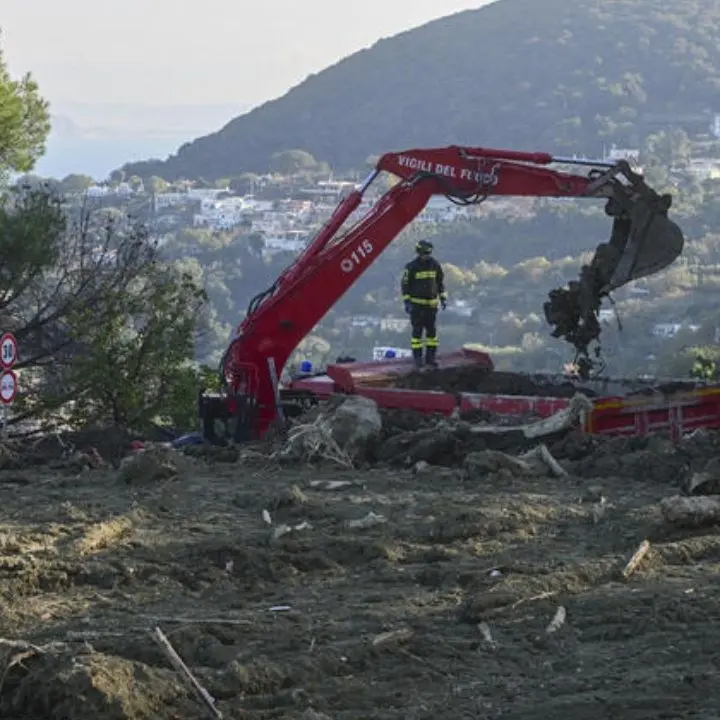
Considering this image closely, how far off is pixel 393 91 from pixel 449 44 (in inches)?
575

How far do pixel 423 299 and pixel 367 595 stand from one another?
404 inches

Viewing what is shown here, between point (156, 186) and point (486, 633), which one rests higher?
point (156, 186)

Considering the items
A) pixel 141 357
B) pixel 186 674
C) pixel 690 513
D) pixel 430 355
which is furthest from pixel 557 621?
pixel 141 357

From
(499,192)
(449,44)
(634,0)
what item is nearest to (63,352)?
(499,192)

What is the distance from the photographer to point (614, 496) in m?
12.3

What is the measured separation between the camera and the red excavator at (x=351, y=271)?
59.9ft

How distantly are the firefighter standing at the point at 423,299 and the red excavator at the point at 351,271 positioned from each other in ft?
1.81

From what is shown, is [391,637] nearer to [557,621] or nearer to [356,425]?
[557,621]

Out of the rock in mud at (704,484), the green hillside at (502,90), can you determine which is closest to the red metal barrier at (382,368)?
the rock in mud at (704,484)

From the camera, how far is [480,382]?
18422 mm

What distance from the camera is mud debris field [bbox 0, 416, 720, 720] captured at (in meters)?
6.88

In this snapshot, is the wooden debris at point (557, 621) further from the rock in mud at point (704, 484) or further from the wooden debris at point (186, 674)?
the rock in mud at point (704, 484)

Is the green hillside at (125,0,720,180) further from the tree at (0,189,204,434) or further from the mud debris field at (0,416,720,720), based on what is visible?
the mud debris field at (0,416,720,720)

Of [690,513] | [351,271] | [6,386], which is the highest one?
[351,271]
